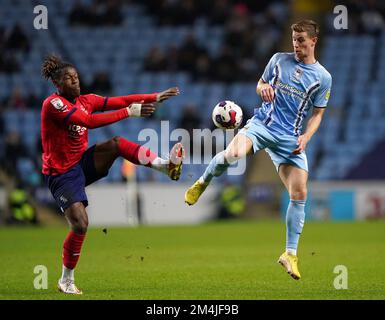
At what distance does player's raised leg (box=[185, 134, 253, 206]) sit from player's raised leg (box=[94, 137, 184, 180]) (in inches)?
15.1

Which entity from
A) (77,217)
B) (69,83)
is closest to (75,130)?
(69,83)

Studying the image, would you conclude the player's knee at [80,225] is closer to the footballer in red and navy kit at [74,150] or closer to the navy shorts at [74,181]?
the footballer in red and navy kit at [74,150]

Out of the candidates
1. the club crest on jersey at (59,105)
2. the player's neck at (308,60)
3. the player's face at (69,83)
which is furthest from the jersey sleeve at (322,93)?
the club crest on jersey at (59,105)

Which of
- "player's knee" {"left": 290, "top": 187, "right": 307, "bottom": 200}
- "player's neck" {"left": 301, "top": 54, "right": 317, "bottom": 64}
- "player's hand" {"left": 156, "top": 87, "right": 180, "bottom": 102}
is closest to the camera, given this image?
"player's hand" {"left": 156, "top": 87, "right": 180, "bottom": 102}

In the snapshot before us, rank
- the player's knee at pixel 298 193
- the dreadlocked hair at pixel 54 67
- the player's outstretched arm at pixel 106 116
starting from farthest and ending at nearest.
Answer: the player's knee at pixel 298 193, the dreadlocked hair at pixel 54 67, the player's outstretched arm at pixel 106 116

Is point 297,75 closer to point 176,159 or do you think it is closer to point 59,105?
point 176,159

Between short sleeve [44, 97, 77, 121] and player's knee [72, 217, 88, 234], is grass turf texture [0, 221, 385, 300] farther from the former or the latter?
short sleeve [44, 97, 77, 121]

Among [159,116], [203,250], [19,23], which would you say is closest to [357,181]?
[159,116]

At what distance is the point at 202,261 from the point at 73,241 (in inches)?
144

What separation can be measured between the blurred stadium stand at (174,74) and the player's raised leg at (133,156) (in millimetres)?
12146

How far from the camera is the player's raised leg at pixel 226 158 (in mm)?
8547

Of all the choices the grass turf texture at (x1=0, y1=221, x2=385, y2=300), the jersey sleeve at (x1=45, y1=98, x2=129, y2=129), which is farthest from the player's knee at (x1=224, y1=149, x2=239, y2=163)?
the grass turf texture at (x1=0, y1=221, x2=385, y2=300)

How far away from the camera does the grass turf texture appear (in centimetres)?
840

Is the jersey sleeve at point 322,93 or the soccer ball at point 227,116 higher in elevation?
the jersey sleeve at point 322,93
